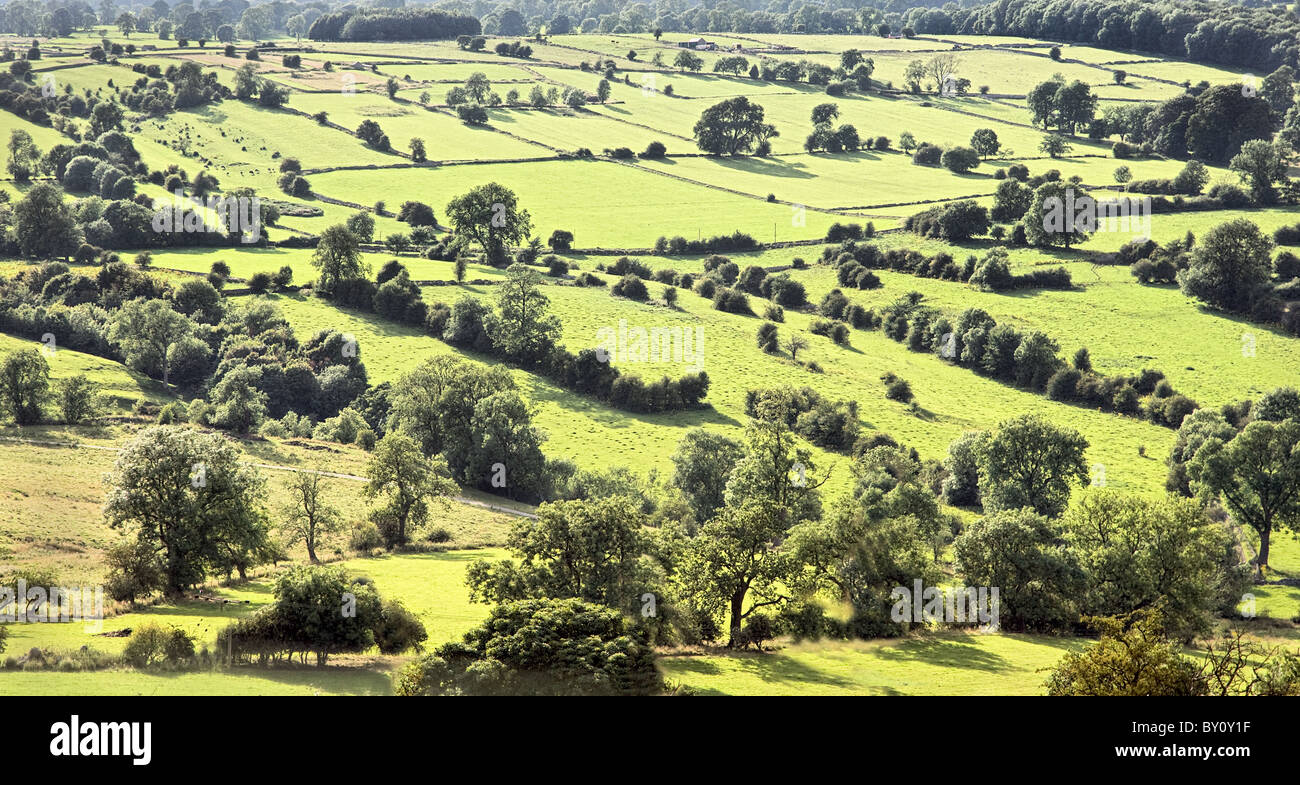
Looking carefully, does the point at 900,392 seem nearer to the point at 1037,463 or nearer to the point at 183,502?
the point at 1037,463

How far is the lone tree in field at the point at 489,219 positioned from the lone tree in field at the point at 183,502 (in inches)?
3501

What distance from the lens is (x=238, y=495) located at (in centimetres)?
6131

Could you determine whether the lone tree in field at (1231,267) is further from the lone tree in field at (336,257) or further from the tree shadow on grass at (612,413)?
the lone tree in field at (336,257)

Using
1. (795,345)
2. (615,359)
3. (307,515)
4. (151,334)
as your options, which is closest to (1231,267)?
(795,345)

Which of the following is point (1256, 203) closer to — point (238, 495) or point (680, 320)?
point (680, 320)

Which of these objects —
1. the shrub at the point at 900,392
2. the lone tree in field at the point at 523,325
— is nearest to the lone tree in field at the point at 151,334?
the lone tree in field at the point at 523,325

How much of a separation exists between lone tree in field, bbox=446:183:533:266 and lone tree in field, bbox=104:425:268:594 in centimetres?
8892

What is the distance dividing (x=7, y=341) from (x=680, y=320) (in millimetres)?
69194

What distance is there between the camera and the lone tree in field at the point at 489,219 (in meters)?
148

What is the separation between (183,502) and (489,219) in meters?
93.0
